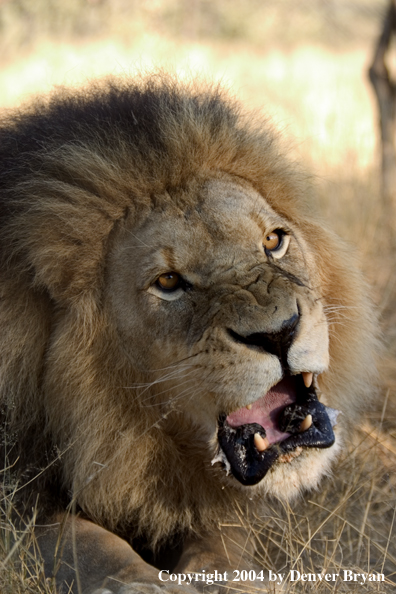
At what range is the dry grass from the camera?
298 centimetres

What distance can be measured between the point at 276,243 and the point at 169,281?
530 millimetres

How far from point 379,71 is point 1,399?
5882 millimetres

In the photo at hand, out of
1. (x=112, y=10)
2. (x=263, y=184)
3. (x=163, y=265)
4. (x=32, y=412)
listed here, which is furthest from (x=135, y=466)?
(x=112, y=10)

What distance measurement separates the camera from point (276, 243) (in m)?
3.13

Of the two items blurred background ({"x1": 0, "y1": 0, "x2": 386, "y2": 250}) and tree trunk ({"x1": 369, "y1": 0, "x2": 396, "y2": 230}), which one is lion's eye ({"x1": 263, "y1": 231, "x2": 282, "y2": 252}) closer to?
blurred background ({"x1": 0, "y1": 0, "x2": 386, "y2": 250})

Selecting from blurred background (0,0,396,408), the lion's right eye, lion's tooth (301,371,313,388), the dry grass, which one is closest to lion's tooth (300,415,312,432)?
lion's tooth (301,371,313,388)

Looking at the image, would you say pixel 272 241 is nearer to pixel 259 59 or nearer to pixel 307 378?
pixel 307 378

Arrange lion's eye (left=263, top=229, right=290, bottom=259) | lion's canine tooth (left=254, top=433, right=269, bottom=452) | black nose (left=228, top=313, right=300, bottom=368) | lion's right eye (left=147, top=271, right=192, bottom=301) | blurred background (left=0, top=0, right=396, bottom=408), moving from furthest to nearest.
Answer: blurred background (left=0, top=0, right=396, bottom=408), lion's eye (left=263, top=229, right=290, bottom=259), lion's right eye (left=147, top=271, right=192, bottom=301), lion's canine tooth (left=254, top=433, right=269, bottom=452), black nose (left=228, top=313, right=300, bottom=368)

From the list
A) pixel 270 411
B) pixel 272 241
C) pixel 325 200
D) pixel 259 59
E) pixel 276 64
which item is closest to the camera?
pixel 270 411

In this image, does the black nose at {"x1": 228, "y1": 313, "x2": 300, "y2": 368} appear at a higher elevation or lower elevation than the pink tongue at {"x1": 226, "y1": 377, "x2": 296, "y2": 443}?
higher

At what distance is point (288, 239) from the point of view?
3191mm

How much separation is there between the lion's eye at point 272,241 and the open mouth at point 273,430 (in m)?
0.57

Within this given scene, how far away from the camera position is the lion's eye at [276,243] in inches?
121

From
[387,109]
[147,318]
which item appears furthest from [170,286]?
[387,109]
